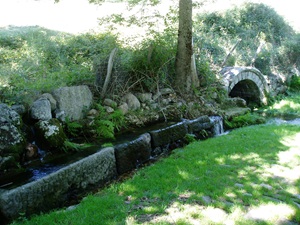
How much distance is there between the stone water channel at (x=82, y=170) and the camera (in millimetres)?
4266

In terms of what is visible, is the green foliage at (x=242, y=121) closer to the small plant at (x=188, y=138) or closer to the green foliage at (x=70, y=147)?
the small plant at (x=188, y=138)

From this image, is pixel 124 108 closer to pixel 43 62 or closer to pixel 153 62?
pixel 153 62

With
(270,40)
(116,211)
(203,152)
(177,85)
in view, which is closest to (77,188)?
(116,211)

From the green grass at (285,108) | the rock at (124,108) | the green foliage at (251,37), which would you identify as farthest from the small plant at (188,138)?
the green foliage at (251,37)

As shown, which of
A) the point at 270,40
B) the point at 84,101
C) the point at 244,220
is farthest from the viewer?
the point at 270,40

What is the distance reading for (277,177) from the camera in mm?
5246

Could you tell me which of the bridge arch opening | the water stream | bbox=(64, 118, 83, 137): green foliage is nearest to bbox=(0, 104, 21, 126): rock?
the water stream

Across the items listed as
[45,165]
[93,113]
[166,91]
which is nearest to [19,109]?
[45,165]

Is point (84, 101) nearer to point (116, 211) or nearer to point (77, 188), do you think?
point (77, 188)

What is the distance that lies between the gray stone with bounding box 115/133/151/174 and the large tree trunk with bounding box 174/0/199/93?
378cm

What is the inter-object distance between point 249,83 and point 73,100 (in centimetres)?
1099

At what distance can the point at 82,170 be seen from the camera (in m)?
5.24

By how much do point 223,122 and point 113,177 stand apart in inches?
230

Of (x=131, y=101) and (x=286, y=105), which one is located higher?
(x=131, y=101)
